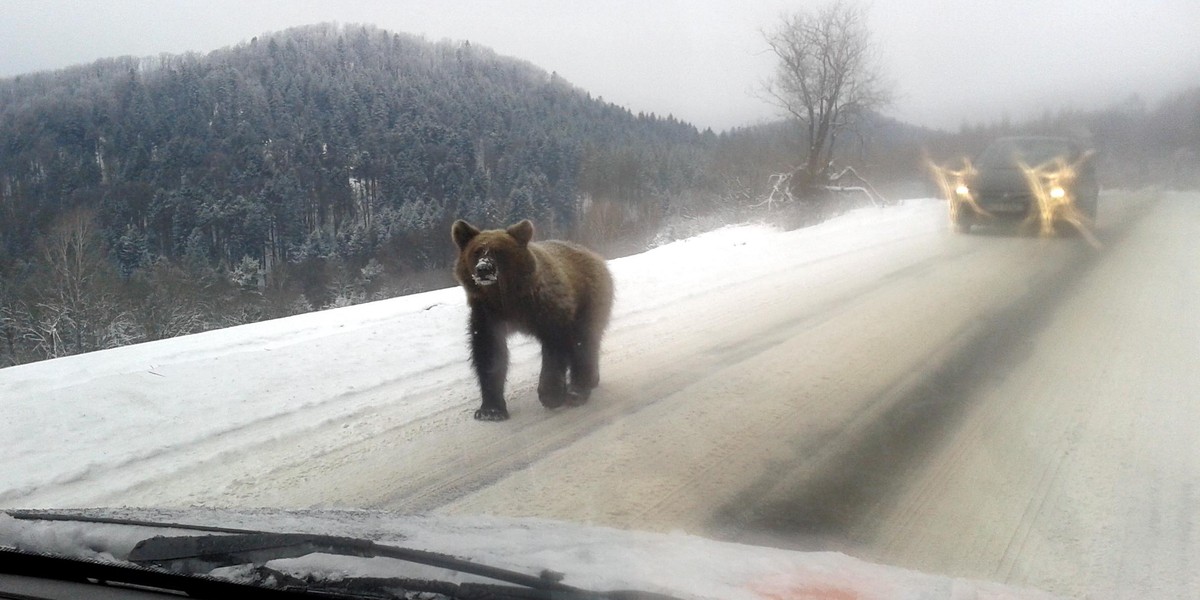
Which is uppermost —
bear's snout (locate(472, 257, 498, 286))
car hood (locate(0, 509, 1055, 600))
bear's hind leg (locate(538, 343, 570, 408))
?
bear's snout (locate(472, 257, 498, 286))

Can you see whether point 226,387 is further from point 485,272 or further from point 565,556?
point 565,556

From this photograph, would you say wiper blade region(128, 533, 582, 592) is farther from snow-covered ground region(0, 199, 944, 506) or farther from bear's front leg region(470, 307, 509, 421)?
bear's front leg region(470, 307, 509, 421)

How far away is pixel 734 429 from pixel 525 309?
5.43 ft

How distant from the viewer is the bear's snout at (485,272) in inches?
191

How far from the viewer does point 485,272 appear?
15.9 feet

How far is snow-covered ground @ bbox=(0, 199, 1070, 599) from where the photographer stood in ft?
8.36

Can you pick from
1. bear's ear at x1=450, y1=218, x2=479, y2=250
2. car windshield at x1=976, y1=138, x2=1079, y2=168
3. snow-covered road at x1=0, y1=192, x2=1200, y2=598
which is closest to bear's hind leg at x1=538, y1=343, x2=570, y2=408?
snow-covered road at x1=0, y1=192, x2=1200, y2=598

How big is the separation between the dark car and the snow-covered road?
725 centimetres

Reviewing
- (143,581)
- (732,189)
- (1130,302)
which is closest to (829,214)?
(732,189)

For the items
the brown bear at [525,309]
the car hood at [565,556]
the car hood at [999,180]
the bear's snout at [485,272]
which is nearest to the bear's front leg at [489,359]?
the brown bear at [525,309]

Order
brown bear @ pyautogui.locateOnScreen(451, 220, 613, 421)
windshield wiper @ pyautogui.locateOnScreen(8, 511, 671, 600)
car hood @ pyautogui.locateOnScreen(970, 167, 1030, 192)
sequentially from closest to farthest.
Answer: windshield wiper @ pyautogui.locateOnScreen(8, 511, 671, 600) → brown bear @ pyautogui.locateOnScreen(451, 220, 613, 421) → car hood @ pyautogui.locateOnScreen(970, 167, 1030, 192)

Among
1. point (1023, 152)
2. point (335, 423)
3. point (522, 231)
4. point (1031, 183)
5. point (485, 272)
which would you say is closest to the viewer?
point (485, 272)

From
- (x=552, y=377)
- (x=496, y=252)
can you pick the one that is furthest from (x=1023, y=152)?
(x=496, y=252)

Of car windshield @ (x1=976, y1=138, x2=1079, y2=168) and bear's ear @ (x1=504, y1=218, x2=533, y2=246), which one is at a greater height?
car windshield @ (x1=976, y1=138, x2=1079, y2=168)
